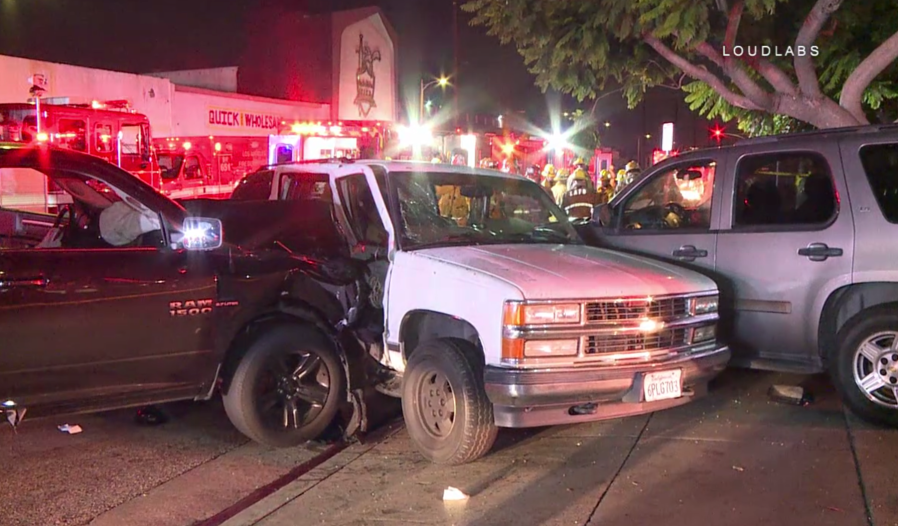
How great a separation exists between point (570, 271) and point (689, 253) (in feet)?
6.14

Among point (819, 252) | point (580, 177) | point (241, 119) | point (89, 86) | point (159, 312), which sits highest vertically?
point (89, 86)

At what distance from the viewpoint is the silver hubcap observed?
218 inches

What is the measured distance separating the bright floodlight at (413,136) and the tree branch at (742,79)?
38.2 feet

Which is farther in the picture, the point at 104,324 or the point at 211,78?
the point at 211,78

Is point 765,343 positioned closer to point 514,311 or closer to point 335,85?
point 514,311

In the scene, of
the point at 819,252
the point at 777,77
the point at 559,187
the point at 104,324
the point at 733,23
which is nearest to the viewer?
the point at 104,324

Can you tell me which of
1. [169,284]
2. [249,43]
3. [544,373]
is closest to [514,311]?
[544,373]

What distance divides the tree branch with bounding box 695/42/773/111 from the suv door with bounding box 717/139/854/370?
4.08 meters

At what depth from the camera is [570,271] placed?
5.07 meters

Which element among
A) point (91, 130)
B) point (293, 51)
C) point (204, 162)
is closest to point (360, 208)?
point (91, 130)

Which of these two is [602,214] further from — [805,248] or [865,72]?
[865,72]

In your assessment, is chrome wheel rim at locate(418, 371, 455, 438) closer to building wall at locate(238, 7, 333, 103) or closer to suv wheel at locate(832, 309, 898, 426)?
suv wheel at locate(832, 309, 898, 426)

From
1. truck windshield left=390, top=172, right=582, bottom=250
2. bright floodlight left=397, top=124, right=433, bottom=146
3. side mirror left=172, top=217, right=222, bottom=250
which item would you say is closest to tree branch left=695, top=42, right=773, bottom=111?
truck windshield left=390, top=172, right=582, bottom=250

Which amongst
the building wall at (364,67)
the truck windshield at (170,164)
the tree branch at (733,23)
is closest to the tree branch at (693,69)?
the tree branch at (733,23)
